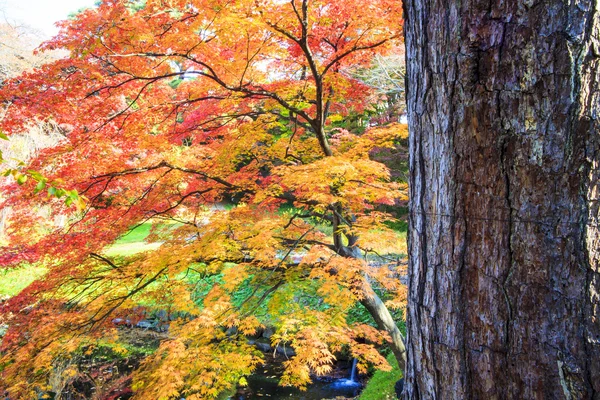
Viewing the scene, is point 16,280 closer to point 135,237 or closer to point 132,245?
point 132,245

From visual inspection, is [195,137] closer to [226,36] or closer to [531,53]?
[226,36]

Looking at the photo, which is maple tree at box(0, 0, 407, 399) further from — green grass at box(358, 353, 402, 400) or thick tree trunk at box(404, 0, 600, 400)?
thick tree trunk at box(404, 0, 600, 400)

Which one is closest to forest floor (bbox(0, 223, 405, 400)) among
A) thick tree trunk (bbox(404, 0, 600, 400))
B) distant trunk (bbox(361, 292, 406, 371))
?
distant trunk (bbox(361, 292, 406, 371))

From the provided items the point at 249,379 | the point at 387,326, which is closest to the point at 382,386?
the point at 387,326

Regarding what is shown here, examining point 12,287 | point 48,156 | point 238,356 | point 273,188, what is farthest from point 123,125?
point 12,287

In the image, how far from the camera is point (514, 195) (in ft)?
2.40

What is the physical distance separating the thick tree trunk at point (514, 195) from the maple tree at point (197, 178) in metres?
2.65

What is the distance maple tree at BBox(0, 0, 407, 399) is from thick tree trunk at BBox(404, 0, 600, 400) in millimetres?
2655

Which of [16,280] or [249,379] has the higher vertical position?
[16,280]

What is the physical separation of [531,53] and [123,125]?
162 inches

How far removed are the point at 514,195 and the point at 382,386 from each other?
546cm

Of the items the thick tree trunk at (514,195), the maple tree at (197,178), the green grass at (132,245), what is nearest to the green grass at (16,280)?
the green grass at (132,245)

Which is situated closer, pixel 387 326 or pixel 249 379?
pixel 387 326

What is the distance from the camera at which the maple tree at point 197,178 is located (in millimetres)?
3459
